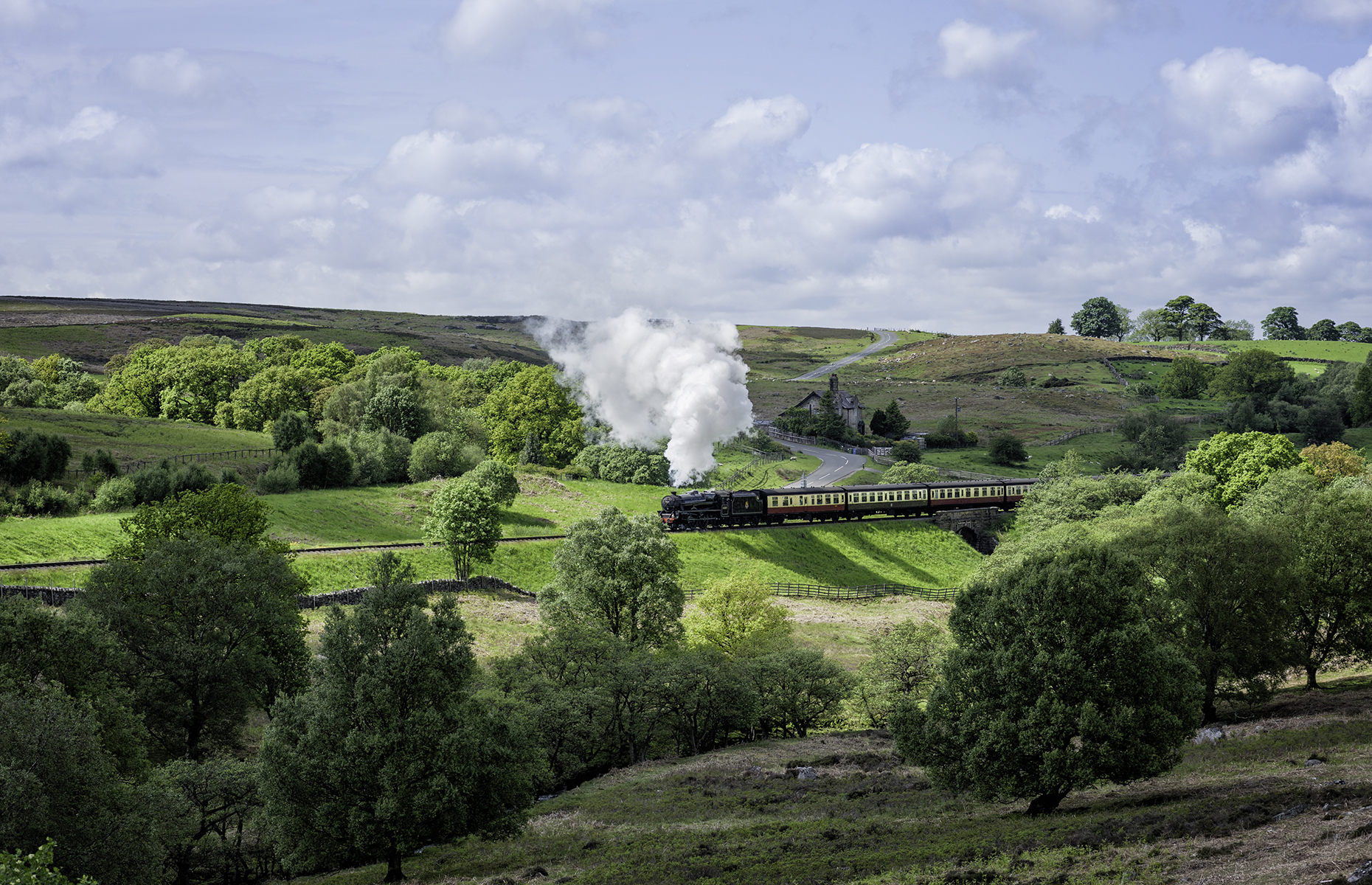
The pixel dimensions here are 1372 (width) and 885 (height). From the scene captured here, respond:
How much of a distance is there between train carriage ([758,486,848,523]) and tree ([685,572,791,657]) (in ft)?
73.4

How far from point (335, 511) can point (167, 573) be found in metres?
34.7

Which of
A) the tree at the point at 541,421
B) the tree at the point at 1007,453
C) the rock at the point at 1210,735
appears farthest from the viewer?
the tree at the point at 1007,453

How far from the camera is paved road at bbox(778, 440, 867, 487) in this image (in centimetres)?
9481

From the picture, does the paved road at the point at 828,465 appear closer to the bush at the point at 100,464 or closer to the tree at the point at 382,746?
the bush at the point at 100,464

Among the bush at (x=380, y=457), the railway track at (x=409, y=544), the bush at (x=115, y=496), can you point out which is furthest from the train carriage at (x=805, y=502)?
the bush at (x=115, y=496)

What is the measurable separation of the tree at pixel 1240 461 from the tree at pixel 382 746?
74.3 metres

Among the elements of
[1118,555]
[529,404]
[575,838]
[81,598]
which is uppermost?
[529,404]

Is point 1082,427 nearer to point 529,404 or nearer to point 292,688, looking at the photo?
point 529,404

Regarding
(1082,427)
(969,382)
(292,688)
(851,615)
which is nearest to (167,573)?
(292,688)

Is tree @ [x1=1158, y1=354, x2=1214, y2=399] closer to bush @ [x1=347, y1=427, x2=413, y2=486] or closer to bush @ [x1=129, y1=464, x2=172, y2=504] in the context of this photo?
bush @ [x1=347, y1=427, x2=413, y2=486]

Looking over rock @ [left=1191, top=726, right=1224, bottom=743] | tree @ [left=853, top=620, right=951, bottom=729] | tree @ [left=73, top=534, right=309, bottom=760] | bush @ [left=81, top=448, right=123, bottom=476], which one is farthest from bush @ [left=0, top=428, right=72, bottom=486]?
rock @ [left=1191, top=726, right=1224, bottom=743]

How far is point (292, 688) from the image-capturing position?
125 ft

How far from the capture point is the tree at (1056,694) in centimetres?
2447

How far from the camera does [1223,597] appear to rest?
3716cm
